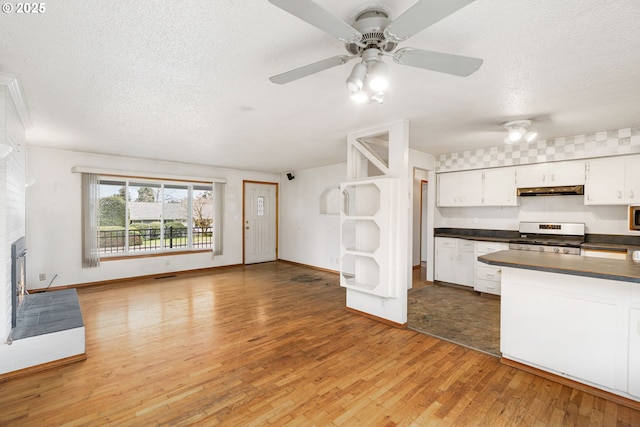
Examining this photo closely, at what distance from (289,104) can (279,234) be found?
5.42 metres

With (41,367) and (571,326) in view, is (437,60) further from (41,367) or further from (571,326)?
(41,367)

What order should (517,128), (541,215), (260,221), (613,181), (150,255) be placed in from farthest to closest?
(260,221)
(150,255)
(541,215)
(613,181)
(517,128)

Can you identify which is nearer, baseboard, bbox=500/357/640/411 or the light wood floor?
the light wood floor

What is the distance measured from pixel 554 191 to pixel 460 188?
138cm

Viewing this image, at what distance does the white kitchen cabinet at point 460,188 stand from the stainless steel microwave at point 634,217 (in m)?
1.80

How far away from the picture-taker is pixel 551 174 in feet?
14.1

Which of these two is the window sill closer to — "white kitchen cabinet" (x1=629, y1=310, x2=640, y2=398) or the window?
the window

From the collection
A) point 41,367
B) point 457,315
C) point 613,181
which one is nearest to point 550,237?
point 613,181

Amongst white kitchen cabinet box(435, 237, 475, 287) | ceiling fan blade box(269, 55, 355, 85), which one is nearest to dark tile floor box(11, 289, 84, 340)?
ceiling fan blade box(269, 55, 355, 85)

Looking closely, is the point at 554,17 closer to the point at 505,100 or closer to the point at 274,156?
the point at 505,100

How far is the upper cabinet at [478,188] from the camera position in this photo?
4742 millimetres

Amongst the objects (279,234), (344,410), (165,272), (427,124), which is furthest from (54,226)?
(427,124)

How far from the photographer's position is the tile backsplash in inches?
145

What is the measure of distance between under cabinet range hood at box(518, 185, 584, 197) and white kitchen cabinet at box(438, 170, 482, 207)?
0.65 meters
